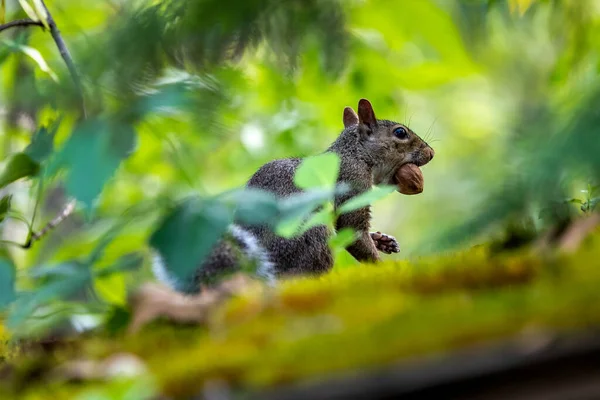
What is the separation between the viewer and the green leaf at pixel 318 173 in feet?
3.44

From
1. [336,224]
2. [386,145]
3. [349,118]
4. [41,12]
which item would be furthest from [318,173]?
[349,118]

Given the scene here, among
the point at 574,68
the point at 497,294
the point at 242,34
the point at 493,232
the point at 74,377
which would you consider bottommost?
the point at 74,377

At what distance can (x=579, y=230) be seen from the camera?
789mm

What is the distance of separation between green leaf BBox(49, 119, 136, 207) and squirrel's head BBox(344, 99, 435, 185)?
1.80 meters

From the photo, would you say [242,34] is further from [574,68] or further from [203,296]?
[574,68]

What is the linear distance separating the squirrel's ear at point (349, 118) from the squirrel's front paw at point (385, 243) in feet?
1.83

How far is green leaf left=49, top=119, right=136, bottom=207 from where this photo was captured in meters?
0.70

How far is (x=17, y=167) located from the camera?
3.92 feet

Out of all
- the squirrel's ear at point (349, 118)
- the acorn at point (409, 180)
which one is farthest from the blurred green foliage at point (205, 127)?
the squirrel's ear at point (349, 118)

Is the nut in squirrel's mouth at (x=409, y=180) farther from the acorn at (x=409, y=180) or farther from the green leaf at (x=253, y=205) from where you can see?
the green leaf at (x=253, y=205)

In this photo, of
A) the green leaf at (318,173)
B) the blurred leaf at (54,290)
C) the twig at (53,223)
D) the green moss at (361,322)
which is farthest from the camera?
the twig at (53,223)

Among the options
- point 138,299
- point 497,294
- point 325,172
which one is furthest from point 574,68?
point 138,299

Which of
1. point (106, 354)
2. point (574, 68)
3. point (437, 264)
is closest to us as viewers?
point (106, 354)

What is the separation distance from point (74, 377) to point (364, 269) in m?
0.49
